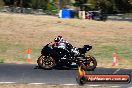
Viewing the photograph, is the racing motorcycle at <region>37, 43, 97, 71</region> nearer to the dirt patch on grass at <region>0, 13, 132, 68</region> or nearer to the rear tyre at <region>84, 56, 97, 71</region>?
Answer: the rear tyre at <region>84, 56, 97, 71</region>

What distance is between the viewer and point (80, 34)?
40.6 m

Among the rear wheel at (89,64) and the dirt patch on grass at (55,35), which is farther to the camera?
the dirt patch on grass at (55,35)

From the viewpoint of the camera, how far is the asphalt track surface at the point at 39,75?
56.1 feet

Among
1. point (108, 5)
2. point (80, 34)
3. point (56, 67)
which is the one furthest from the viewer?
point (108, 5)

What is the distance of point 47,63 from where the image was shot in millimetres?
20391

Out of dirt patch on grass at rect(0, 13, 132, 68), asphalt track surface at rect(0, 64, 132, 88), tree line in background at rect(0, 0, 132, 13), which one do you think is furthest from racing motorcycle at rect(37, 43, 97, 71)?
tree line in background at rect(0, 0, 132, 13)

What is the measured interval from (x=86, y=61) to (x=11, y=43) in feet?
48.1

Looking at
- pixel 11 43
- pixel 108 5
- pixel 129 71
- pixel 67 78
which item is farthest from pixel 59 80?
pixel 108 5

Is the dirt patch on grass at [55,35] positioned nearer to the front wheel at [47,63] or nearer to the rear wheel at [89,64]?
the rear wheel at [89,64]

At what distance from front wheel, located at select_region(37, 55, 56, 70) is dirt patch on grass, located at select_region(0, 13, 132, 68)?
3.91 m

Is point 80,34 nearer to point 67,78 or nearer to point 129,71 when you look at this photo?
point 129,71

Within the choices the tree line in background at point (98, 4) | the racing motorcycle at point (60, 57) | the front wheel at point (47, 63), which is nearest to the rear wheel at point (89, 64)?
the racing motorcycle at point (60, 57)

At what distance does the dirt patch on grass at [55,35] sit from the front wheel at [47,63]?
12.8 ft

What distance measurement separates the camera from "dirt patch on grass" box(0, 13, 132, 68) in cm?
2802
